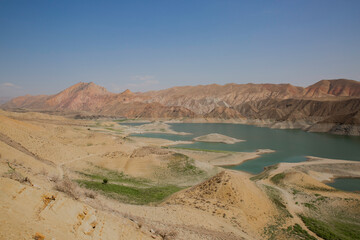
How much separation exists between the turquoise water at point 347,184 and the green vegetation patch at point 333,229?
15.8m

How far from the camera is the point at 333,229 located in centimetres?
1596

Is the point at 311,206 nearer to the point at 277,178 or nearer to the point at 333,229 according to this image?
the point at 333,229

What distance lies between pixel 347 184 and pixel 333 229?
2065 cm

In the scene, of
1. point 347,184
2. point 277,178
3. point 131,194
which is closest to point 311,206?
point 277,178

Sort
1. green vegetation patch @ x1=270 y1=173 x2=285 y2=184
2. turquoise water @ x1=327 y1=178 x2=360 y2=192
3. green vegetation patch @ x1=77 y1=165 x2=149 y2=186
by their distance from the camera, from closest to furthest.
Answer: green vegetation patch @ x1=77 y1=165 x2=149 y2=186, green vegetation patch @ x1=270 y1=173 x2=285 y2=184, turquoise water @ x1=327 y1=178 x2=360 y2=192

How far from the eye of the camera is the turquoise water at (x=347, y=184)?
30.2 metres

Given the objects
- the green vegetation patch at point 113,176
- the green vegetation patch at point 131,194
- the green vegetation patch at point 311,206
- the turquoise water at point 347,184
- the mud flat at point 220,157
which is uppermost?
the green vegetation patch at point 131,194

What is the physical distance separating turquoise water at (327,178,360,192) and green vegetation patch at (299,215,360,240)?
15.8m

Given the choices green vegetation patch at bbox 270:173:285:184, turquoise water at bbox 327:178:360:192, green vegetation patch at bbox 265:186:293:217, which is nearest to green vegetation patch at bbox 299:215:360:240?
green vegetation patch at bbox 265:186:293:217

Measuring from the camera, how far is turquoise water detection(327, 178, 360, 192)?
99.2ft

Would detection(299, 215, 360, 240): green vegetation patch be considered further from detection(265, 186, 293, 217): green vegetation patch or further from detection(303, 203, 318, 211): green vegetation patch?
detection(303, 203, 318, 211): green vegetation patch

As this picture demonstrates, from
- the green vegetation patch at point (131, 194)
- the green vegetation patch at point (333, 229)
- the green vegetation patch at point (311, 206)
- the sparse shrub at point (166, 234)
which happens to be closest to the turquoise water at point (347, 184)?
the green vegetation patch at point (311, 206)

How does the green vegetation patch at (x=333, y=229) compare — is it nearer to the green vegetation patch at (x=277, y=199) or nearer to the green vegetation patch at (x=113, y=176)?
the green vegetation patch at (x=277, y=199)

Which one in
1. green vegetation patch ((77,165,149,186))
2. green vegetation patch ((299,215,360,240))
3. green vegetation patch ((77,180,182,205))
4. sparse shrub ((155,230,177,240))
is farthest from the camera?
green vegetation patch ((77,165,149,186))
